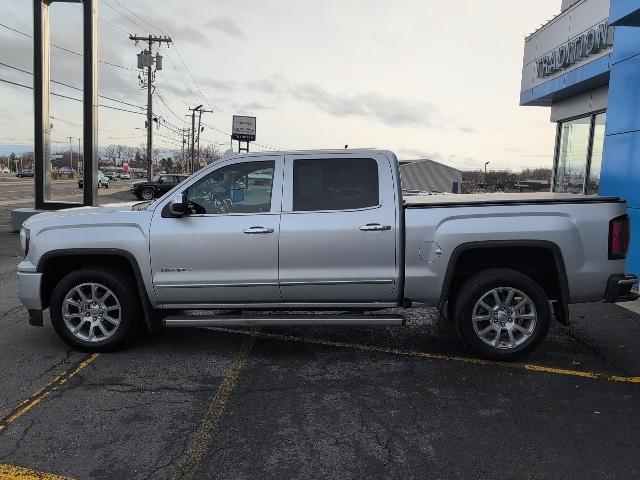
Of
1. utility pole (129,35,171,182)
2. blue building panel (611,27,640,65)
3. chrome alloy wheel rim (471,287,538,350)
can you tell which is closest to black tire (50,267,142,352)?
chrome alloy wheel rim (471,287,538,350)

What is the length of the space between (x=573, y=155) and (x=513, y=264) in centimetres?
1170

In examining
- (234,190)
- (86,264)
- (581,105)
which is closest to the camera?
(234,190)

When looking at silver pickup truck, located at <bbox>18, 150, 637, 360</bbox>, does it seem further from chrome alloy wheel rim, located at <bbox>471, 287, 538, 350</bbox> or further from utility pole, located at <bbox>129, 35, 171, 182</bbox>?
utility pole, located at <bbox>129, 35, 171, 182</bbox>

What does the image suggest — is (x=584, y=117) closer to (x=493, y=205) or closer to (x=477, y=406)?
(x=493, y=205)

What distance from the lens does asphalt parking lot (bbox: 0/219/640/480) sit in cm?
334

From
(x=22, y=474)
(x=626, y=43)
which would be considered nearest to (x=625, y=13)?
(x=626, y=43)

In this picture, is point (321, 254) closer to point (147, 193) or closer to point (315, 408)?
point (315, 408)

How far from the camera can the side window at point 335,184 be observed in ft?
16.9

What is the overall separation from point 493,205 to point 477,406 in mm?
1837

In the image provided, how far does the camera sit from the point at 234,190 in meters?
5.27

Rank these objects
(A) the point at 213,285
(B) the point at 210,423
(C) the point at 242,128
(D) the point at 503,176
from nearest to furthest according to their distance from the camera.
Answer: (B) the point at 210,423 < (A) the point at 213,285 < (C) the point at 242,128 < (D) the point at 503,176

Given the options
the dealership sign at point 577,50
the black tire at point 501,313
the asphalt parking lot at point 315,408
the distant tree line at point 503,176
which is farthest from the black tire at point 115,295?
the distant tree line at point 503,176

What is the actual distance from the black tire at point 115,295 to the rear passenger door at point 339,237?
148cm

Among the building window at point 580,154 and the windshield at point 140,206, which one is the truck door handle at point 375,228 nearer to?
the windshield at point 140,206
